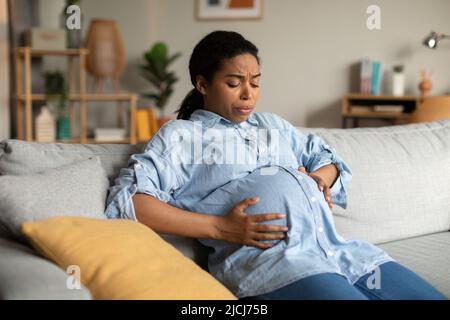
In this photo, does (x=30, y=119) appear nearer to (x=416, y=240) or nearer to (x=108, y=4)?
(x=108, y=4)

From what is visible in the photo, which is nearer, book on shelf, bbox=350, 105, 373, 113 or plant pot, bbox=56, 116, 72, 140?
plant pot, bbox=56, 116, 72, 140

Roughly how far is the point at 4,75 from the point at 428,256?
12.5ft

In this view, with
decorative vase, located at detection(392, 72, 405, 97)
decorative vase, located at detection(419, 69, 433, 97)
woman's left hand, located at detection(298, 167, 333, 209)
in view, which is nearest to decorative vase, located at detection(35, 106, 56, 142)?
decorative vase, located at detection(392, 72, 405, 97)

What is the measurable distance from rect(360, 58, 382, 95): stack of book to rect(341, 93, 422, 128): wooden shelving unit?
0.27ft

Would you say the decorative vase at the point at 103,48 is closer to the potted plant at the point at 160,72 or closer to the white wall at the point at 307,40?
the potted plant at the point at 160,72

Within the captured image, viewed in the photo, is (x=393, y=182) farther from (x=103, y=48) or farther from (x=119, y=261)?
(x=103, y=48)

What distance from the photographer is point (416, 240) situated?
6.80 feet

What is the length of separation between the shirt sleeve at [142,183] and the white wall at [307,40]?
164 inches

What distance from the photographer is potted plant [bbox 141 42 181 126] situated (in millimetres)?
5477

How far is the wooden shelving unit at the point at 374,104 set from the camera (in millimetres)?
5238

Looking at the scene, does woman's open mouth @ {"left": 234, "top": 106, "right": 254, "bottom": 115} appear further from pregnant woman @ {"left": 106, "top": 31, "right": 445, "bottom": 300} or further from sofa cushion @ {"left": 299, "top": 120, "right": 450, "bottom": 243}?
sofa cushion @ {"left": 299, "top": 120, "right": 450, "bottom": 243}

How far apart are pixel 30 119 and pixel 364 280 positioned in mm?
3767

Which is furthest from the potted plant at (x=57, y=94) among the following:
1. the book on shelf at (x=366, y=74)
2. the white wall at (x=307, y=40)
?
the book on shelf at (x=366, y=74)

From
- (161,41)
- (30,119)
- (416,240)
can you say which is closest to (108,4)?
(161,41)
